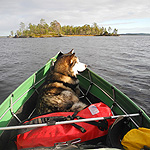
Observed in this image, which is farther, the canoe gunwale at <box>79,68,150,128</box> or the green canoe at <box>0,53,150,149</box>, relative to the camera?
the green canoe at <box>0,53,150,149</box>

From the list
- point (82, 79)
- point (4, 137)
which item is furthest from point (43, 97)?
point (82, 79)

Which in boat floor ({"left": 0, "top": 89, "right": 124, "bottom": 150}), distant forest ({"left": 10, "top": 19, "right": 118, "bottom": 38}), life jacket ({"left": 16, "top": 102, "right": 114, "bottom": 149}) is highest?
distant forest ({"left": 10, "top": 19, "right": 118, "bottom": 38})

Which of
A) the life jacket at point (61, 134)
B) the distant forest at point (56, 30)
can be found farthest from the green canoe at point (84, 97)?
the distant forest at point (56, 30)

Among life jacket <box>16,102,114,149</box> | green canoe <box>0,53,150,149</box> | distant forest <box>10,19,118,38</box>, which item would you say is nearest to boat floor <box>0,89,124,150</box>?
green canoe <box>0,53,150,149</box>

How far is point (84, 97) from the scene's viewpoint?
5168 millimetres

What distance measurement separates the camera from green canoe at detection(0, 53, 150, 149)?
272 centimetres

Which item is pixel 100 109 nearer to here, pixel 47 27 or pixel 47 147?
pixel 47 147

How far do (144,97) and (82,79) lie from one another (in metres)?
3.47

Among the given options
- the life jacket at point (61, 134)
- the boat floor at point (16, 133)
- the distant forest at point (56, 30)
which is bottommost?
the boat floor at point (16, 133)

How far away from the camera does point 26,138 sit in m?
2.17

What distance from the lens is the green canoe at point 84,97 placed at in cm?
272

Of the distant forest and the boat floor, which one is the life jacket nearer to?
the boat floor

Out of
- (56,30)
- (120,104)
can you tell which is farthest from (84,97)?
(56,30)

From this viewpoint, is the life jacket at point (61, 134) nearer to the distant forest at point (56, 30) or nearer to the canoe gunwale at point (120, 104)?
the canoe gunwale at point (120, 104)
